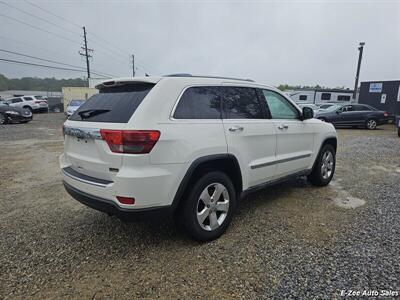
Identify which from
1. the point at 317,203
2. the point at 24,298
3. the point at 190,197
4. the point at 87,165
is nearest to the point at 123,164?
the point at 87,165

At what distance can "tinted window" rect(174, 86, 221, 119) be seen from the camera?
269 centimetres

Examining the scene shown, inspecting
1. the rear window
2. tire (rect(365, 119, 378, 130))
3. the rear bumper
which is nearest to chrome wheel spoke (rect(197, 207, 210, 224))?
the rear bumper

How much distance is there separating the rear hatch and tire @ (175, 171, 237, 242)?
81 cm

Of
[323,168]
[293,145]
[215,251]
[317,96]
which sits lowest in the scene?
[215,251]

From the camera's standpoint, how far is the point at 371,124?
630 inches

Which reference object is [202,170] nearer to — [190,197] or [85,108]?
[190,197]

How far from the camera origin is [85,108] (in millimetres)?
3043

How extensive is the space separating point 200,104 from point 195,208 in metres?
1.09

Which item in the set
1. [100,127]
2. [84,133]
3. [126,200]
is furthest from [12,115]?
[126,200]

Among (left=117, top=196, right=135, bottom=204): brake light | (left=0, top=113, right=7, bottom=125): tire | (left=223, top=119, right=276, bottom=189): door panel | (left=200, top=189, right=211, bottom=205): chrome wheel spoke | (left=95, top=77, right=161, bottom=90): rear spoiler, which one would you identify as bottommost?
(left=0, top=113, right=7, bottom=125): tire

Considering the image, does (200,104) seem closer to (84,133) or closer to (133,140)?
(133,140)

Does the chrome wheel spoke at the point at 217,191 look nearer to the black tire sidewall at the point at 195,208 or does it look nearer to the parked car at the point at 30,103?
the black tire sidewall at the point at 195,208

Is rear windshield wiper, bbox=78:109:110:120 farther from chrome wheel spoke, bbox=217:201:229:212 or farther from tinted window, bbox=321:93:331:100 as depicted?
tinted window, bbox=321:93:331:100

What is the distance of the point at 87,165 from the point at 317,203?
3260 millimetres
